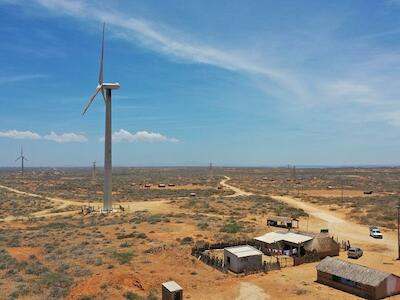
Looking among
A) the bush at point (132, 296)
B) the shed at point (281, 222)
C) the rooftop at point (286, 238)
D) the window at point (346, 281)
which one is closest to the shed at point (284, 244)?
the rooftop at point (286, 238)

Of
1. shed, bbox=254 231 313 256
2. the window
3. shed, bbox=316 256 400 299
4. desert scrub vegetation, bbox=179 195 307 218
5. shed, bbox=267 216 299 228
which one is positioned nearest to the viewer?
shed, bbox=316 256 400 299

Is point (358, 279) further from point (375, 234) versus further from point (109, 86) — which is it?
point (109, 86)

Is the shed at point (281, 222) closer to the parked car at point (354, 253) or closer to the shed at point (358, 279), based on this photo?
the parked car at point (354, 253)

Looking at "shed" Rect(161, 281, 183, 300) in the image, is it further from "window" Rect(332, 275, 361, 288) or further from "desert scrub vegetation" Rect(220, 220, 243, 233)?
"desert scrub vegetation" Rect(220, 220, 243, 233)

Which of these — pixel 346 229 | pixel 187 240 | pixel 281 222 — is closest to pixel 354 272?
pixel 187 240

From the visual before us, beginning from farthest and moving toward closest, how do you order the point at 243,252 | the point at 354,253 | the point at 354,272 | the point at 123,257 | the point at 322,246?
the point at 322,246 < the point at 354,253 < the point at 123,257 < the point at 243,252 < the point at 354,272

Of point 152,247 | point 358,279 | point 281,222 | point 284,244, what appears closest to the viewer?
point 358,279

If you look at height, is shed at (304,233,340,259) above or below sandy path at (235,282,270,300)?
above

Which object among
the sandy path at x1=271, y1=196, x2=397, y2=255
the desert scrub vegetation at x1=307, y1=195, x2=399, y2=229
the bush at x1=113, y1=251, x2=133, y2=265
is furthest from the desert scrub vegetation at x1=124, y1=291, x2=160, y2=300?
the desert scrub vegetation at x1=307, y1=195, x2=399, y2=229
